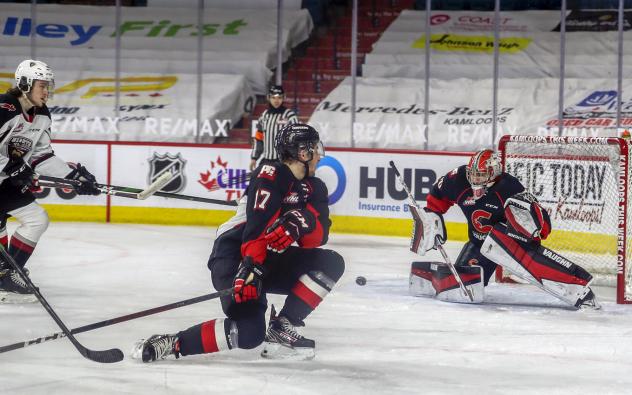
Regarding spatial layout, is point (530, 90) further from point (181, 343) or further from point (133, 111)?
point (181, 343)

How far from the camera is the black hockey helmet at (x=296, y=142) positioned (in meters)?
4.03

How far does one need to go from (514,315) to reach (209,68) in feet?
22.8

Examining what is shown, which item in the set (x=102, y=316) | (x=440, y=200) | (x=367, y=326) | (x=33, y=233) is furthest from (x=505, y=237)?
(x=33, y=233)

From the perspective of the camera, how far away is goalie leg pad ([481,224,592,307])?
5.51 meters

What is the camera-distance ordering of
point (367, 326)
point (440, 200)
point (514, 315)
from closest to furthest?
point (367, 326), point (514, 315), point (440, 200)

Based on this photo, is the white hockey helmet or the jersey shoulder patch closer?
the jersey shoulder patch

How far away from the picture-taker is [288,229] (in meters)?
3.91

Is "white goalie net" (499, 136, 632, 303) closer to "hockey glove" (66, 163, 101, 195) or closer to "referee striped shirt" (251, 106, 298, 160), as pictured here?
"hockey glove" (66, 163, 101, 195)

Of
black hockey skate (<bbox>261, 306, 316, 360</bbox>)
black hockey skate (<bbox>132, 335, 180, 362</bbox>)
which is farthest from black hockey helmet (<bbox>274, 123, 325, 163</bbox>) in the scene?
black hockey skate (<bbox>132, 335, 180, 362</bbox>)

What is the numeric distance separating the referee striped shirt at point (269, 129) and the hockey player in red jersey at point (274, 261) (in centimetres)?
450

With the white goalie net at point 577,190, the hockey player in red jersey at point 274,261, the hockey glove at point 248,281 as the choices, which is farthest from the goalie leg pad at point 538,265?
the hockey glove at point 248,281

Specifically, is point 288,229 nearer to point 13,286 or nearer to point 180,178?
point 13,286

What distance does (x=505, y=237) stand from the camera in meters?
5.60

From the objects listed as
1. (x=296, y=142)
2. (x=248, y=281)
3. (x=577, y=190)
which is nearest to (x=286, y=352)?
(x=248, y=281)
